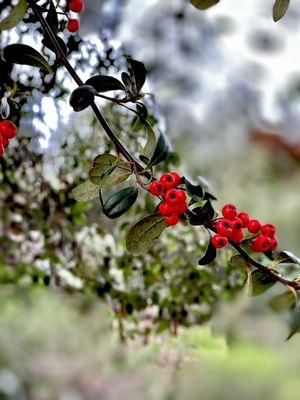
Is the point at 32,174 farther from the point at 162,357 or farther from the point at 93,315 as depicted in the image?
the point at 93,315

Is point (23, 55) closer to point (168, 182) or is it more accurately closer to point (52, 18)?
point (52, 18)

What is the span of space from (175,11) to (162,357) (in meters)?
0.97

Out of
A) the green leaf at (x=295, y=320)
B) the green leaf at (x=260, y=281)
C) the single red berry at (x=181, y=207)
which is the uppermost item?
the single red berry at (x=181, y=207)

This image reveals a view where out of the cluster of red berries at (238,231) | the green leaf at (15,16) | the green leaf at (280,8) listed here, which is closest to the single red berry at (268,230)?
the cluster of red berries at (238,231)

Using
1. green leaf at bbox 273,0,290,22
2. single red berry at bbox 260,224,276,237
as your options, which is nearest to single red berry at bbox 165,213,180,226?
single red berry at bbox 260,224,276,237

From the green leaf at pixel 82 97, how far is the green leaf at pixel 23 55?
0.07 metres

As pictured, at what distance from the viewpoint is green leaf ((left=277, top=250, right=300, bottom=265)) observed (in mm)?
604

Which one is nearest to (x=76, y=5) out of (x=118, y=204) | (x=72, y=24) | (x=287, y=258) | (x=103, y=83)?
(x=72, y=24)

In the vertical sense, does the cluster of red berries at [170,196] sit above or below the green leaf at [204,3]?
below

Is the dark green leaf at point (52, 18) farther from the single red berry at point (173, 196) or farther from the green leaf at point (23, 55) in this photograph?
the single red berry at point (173, 196)

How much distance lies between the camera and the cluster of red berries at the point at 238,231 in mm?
570

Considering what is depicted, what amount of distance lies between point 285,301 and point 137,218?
433 millimetres

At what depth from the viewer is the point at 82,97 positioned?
57 centimetres

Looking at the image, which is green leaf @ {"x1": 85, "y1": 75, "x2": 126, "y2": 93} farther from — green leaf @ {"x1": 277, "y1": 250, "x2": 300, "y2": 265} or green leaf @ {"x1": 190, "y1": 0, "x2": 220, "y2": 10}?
green leaf @ {"x1": 277, "y1": 250, "x2": 300, "y2": 265}
